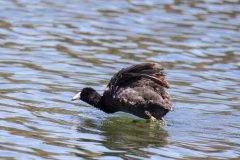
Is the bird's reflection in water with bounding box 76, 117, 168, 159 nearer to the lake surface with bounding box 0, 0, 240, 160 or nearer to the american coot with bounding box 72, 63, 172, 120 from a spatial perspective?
the lake surface with bounding box 0, 0, 240, 160

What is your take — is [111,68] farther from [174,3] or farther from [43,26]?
[174,3]

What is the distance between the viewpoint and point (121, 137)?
10578mm

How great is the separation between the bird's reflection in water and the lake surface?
1 cm

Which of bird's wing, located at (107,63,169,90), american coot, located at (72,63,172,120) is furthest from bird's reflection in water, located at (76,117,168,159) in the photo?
bird's wing, located at (107,63,169,90)

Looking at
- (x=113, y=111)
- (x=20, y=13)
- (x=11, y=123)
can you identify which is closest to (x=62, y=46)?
(x=20, y=13)

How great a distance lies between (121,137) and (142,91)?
963mm

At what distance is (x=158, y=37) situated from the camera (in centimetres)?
1723

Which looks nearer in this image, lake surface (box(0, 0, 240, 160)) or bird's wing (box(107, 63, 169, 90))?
lake surface (box(0, 0, 240, 160))

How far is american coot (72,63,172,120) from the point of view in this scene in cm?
1112

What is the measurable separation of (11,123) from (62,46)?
545 cm

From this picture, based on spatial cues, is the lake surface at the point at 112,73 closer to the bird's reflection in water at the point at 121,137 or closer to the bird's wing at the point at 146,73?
the bird's reflection in water at the point at 121,137

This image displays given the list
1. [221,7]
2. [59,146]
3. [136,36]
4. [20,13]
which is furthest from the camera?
[221,7]

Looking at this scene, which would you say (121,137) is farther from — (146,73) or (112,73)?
(112,73)

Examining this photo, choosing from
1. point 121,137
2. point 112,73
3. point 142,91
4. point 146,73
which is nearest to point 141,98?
point 142,91
